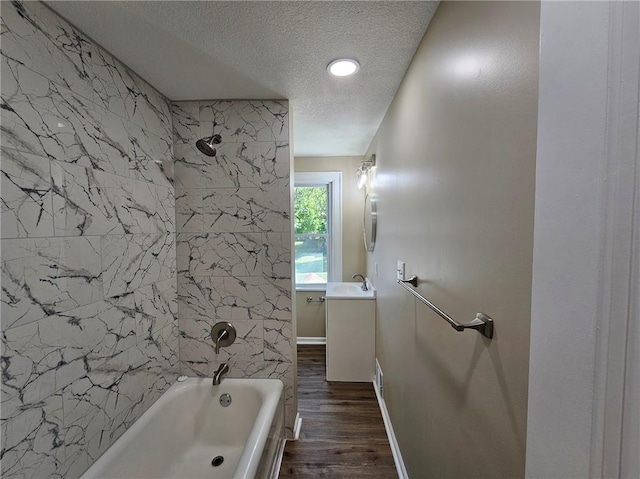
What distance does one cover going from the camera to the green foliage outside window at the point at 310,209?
3.45 meters

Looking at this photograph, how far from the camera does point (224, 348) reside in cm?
183

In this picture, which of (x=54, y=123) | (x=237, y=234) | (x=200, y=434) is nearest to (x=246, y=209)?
(x=237, y=234)

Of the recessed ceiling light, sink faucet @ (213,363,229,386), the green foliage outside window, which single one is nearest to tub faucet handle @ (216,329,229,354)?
sink faucet @ (213,363,229,386)

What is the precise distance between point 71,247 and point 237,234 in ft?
2.79

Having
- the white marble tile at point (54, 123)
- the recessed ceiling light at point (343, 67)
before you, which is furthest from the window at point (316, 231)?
the white marble tile at point (54, 123)

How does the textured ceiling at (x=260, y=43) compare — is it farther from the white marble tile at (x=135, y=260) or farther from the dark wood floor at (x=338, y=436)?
the dark wood floor at (x=338, y=436)

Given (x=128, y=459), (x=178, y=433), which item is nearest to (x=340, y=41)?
(x=128, y=459)

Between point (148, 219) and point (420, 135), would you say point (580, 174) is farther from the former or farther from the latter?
point (148, 219)

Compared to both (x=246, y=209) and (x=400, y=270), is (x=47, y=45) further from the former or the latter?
(x=400, y=270)

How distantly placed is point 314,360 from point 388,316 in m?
1.44

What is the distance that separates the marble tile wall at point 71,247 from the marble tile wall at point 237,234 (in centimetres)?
24

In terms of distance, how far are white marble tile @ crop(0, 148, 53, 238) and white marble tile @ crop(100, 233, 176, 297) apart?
10.7 inches

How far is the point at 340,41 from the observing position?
1.23 m

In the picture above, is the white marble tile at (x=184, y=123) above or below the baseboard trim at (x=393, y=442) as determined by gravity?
above
